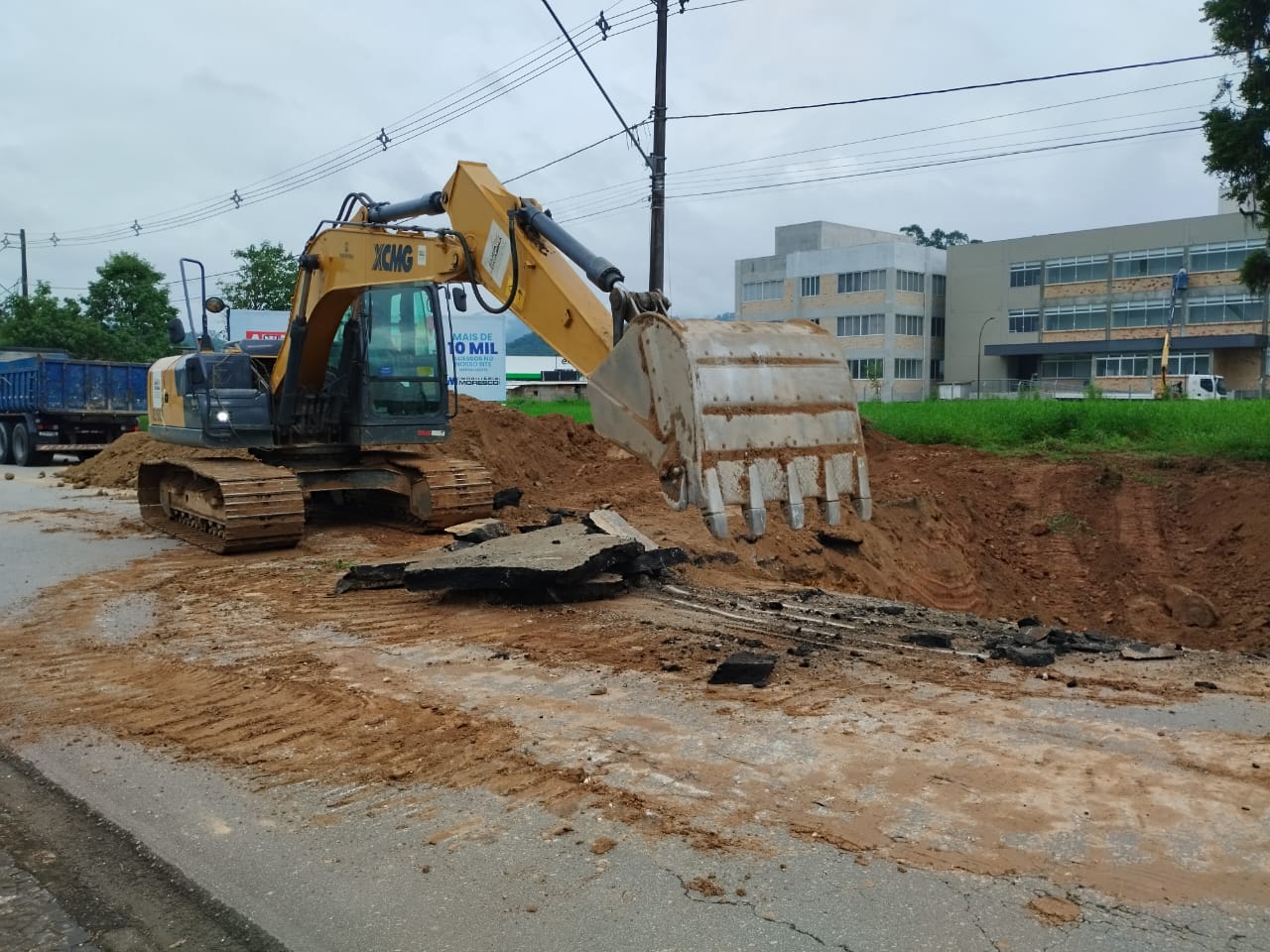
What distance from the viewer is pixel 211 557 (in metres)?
12.0

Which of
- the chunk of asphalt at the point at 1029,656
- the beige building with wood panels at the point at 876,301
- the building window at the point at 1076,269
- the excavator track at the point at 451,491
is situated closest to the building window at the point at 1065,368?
the building window at the point at 1076,269

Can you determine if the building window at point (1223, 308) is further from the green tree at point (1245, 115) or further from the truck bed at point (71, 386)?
the truck bed at point (71, 386)

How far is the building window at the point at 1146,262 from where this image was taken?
57594 mm

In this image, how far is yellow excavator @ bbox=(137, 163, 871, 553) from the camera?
644cm

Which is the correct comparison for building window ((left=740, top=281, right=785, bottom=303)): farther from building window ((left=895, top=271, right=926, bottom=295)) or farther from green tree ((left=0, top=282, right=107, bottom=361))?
green tree ((left=0, top=282, right=107, bottom=361))

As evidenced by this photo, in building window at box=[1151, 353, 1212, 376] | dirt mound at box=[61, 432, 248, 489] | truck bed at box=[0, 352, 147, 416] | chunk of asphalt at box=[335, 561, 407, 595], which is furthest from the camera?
building window at box=[1151, 353, 1212, 376]

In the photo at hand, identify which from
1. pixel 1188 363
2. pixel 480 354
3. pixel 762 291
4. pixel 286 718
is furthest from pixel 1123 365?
pixel 286 718

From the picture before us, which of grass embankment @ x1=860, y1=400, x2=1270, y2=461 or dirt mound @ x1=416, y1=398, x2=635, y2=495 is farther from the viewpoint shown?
dirt mound @ x1=416, y1=398, x2=635, y2=495

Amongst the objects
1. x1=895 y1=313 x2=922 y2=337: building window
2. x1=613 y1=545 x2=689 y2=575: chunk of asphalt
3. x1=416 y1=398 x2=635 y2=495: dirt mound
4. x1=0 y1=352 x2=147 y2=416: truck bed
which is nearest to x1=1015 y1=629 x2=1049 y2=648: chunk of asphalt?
x1=613 y1=545 x2=689 y2=575: chunk of asphalt

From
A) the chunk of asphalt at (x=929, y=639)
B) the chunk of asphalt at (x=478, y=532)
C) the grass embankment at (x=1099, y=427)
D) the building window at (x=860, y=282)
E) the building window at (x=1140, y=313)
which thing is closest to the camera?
the chunk of asphalt at (x=929, y=639)

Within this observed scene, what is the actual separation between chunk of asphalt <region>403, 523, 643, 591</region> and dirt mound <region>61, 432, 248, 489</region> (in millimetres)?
13349

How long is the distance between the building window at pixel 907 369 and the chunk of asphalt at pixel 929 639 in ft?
202

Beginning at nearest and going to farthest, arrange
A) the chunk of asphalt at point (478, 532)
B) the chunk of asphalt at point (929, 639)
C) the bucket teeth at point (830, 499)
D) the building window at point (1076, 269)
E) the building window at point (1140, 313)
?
the bucket teeth at point (830, 499) < the chunk of asphalt at point (929, 639) < the chunk of asphalt at point (478, 532) < the building window at point (1140, 313) < the building window at point (1076, 269)

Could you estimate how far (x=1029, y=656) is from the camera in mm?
6918
